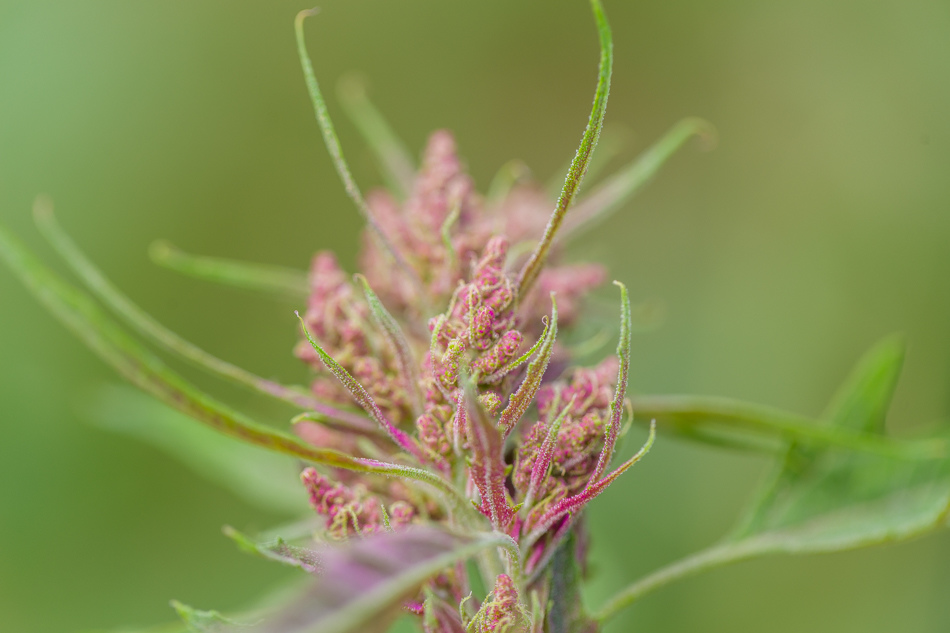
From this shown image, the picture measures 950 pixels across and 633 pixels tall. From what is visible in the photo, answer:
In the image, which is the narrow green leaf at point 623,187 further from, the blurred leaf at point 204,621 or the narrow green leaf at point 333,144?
the blurred leaf at point 204,621

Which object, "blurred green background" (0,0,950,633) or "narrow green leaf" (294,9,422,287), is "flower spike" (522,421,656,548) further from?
"blurred green background" (0,0,950,633)

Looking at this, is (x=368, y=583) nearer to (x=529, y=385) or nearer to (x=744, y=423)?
(x=529, y=385)

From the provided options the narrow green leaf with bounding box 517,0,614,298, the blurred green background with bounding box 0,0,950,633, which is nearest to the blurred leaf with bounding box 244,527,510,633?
the narrow green leaf with bounding box 517,0,614,298

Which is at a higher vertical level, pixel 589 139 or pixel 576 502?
pixel 589 139

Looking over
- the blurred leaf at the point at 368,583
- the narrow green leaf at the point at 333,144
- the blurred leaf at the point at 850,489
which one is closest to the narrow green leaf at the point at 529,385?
the blurred leaf at the point at 368,583

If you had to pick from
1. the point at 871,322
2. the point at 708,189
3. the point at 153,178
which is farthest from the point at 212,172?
the point at 871,322

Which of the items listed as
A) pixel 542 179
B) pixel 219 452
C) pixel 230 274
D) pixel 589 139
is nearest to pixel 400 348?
pixel 589 139

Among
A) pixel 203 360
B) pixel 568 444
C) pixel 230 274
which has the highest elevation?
pixel 230 274
